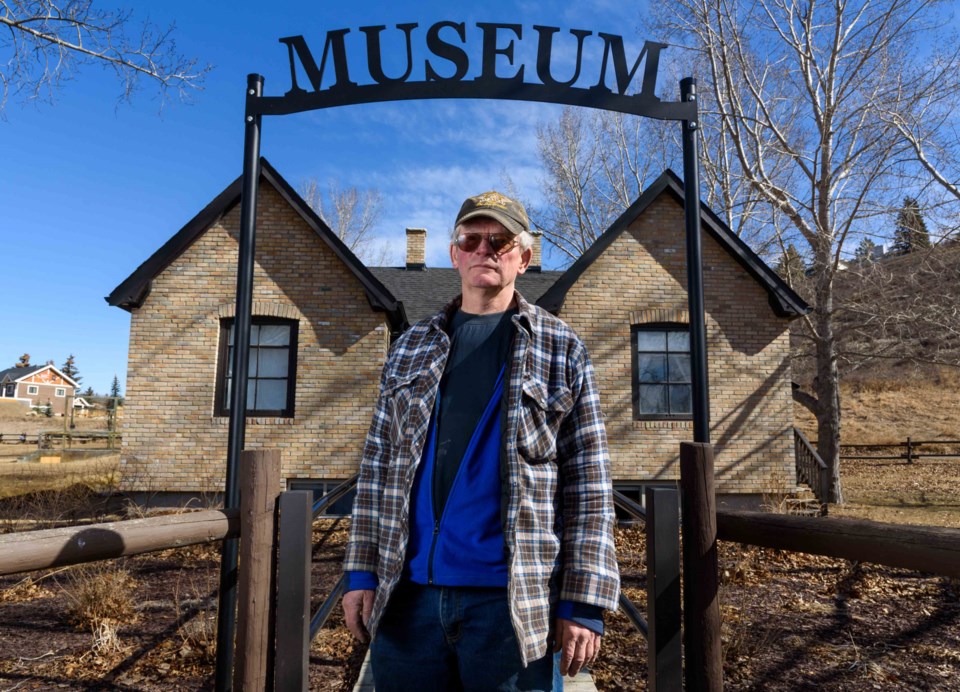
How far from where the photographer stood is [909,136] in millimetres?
13391

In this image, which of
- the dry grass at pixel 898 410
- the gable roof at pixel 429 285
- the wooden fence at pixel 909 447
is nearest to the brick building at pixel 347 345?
the gable roof at pixel 429 285

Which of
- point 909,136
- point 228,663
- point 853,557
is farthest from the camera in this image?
point 909,136

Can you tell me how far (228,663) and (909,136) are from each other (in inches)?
630

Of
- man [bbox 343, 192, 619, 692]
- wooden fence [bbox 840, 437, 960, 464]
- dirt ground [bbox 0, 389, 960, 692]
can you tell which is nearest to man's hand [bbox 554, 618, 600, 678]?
man [bbox 343, 192, 619, 692]

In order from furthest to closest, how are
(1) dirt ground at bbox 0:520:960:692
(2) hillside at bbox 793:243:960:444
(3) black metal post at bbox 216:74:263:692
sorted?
1. (2) hillside at bbox 793:243:960:444
2. (1) dirt ground at bbox 0:520:960:692
3. (3) black metal post at bbox 216:74:263:692

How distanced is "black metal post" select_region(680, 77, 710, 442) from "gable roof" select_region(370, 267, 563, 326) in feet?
33.8

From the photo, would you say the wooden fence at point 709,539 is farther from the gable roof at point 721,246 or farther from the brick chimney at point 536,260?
the brick chimney at point 536,260

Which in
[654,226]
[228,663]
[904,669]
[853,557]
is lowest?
[904,669]

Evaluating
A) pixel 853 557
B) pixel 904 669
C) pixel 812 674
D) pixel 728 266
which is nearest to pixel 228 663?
pixel 853 557

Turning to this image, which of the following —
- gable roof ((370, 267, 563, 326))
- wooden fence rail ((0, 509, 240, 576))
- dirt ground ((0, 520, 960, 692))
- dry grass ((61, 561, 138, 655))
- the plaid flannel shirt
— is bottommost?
dirt ground ((0, 520, 960, 692))

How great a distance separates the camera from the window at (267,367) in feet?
36.8

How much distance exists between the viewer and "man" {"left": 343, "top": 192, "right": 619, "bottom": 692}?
1.69 meters

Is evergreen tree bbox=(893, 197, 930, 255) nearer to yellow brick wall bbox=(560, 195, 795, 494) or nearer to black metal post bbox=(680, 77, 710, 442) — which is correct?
yellow brick wall bbox=(560, 195, 795, 494)

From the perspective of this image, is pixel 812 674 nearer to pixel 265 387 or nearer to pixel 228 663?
pixel 228 663
